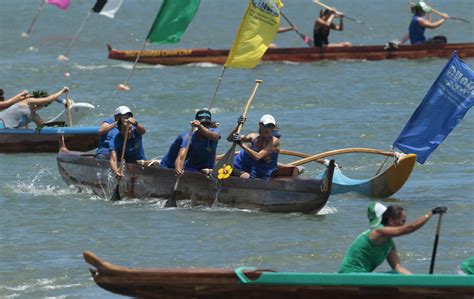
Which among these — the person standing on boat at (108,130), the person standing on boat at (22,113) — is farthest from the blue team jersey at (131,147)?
the person standing on boat at (22,113)

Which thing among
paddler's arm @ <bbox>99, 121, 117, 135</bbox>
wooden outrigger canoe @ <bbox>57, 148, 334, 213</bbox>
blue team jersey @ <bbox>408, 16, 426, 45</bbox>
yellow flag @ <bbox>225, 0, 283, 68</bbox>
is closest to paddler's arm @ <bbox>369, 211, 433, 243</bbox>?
wooden outrigger canoe @ <bbox>57, 148, 334, 213</bbox>

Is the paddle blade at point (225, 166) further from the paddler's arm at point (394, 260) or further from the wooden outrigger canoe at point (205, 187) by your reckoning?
the paddler's arm at point (394, 260)

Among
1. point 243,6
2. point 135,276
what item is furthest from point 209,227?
point 243,6

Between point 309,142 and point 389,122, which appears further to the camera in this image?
point 389,122

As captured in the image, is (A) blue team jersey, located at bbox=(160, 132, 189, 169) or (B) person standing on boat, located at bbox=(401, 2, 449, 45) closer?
(A) blue team jersey, located at bbox=(160, 132, 189, 169)

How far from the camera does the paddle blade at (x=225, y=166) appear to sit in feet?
63.5

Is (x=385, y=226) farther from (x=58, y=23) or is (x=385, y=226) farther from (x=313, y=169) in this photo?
(x=58, y=23)

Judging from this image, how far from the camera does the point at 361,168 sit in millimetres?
24203

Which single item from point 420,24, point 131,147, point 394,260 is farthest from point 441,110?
point 420,24

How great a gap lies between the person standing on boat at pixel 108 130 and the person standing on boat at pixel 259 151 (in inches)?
82.0

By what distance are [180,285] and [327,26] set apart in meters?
27.4

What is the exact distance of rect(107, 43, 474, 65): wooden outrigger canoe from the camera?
132ft

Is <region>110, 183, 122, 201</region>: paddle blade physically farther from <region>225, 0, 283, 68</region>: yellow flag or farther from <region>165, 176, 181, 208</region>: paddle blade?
<region>225, 0, 283, 68</region>: yellow flag

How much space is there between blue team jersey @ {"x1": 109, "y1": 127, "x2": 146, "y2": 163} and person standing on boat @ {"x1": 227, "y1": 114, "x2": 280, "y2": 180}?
1.96 meters
